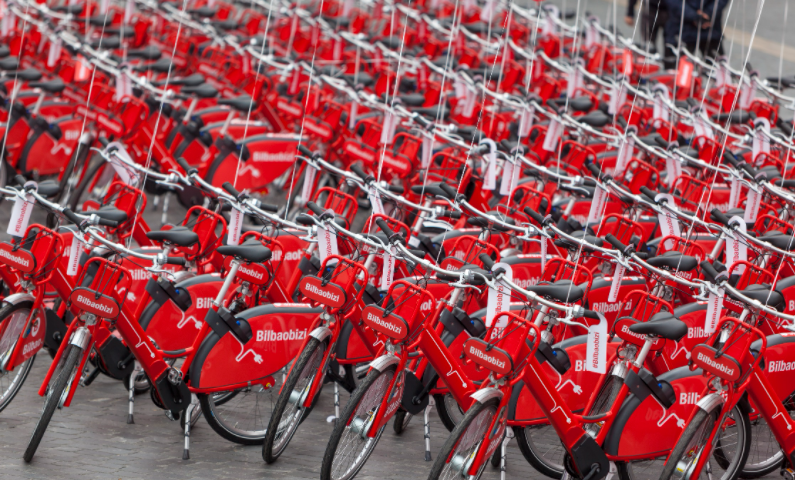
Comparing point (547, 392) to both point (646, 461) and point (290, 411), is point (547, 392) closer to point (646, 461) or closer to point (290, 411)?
point (646, 461)

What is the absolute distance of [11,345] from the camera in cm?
587

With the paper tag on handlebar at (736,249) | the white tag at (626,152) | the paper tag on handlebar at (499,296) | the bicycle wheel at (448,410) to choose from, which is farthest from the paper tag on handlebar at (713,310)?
the white tag at (626,152)

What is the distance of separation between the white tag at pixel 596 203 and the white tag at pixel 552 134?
2.00 metres

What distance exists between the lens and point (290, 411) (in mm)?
5660

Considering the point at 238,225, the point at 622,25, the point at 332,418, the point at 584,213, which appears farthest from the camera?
the point at 622,25

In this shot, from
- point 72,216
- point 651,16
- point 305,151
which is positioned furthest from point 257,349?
point 651,16

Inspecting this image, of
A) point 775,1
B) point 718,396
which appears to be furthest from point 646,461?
point 775,1

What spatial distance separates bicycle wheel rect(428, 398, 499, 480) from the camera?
489cm

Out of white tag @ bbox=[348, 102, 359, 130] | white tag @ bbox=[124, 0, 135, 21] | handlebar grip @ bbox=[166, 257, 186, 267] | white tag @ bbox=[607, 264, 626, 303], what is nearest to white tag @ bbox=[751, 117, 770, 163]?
white tag @ bbox=[348, 102, 359, 130]

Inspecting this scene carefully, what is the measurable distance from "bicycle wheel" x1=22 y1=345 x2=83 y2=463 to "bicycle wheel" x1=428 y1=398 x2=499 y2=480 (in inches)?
72.7

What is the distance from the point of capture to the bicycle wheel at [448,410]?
611cm

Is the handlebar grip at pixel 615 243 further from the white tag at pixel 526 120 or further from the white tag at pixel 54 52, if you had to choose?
the white tag at pixel 54 52

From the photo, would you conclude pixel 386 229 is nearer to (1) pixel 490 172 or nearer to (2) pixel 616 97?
(1) pixel 490 172

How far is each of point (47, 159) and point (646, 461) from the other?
6.34 m
